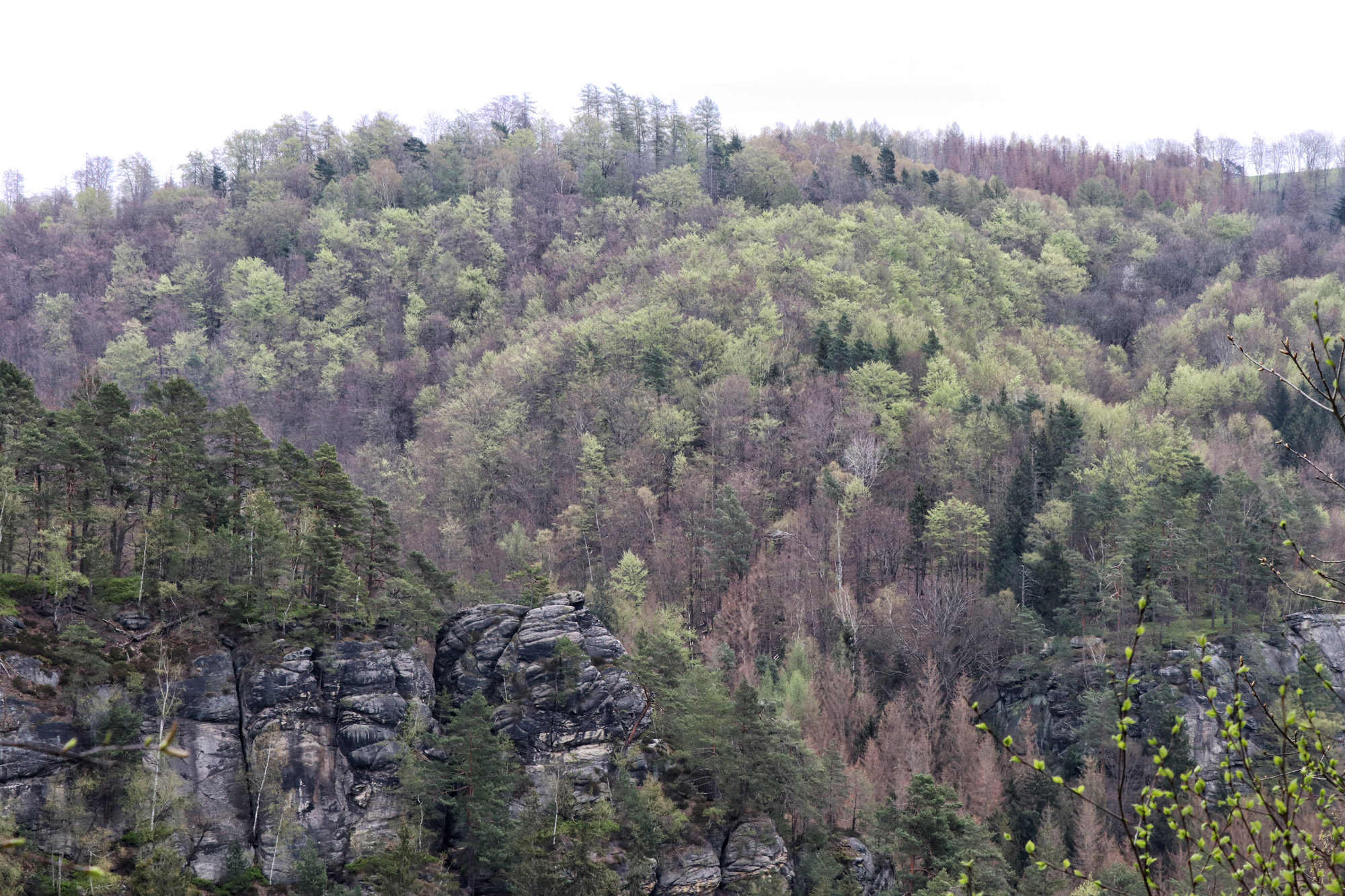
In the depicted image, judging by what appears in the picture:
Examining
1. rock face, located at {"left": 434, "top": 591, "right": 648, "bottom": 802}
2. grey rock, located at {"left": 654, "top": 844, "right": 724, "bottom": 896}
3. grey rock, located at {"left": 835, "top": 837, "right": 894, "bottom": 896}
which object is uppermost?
rock face, located at {"left": 434, "top": 591, "right": 648, "bottom": 802}

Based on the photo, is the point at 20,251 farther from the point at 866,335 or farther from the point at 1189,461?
the point at 1189,461

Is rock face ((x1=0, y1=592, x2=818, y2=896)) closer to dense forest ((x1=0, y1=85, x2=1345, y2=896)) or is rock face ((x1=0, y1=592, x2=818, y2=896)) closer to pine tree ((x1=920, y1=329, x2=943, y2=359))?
dense forest ((x1=0, y1=85, x2=1345, y2=896))

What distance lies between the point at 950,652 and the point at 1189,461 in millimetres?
21362

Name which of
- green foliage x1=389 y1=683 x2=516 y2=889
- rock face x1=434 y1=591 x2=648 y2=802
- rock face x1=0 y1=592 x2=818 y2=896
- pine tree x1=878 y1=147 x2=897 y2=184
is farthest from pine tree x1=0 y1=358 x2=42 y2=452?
pine tree x1=878 y1=147 x2=897 y2=184

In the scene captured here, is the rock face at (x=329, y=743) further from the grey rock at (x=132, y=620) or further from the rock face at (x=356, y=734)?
the grey rock at (x=132, y=620)

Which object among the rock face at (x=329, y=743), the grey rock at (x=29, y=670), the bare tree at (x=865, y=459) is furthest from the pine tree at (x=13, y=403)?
the bare tree at (x=865, y=459)

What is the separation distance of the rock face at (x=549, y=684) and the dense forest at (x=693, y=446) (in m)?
1.83

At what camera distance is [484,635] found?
5097 cm

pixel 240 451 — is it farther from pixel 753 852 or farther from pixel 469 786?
pixel 753 852

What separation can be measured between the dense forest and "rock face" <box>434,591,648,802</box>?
183 centimetres

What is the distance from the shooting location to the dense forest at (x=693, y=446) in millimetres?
43281

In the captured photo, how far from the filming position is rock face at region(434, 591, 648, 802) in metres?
47.7

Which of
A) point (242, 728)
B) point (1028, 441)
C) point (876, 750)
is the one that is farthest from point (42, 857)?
point (1028, 441)

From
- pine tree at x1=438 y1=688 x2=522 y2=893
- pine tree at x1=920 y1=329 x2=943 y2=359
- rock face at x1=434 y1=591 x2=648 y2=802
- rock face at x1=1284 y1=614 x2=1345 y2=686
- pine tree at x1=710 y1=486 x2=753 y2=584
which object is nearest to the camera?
pine tree at x1=438 y1=688 x2=522 y2=893
